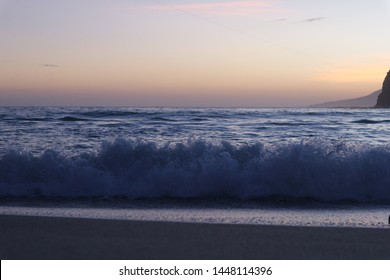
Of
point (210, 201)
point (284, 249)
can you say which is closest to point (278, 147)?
point (210, 201)

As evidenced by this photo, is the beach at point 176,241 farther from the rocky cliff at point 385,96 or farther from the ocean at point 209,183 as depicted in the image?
the rocky cliff at point 385,96

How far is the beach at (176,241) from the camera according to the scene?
4875mm

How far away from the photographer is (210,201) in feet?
29.8

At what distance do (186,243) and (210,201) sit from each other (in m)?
3.79

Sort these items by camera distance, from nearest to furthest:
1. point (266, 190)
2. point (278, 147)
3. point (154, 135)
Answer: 1. point (266, 190)
2. point (278, 147)
3. point (154, 135)

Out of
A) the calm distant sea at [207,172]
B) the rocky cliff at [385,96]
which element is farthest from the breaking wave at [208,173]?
the rocky cliff at [385,96]

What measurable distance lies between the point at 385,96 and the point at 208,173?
92.9 m

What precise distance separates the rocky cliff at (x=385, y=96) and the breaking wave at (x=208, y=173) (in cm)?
8608

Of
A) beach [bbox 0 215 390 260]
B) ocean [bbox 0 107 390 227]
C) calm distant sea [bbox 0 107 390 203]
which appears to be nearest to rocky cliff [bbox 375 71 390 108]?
calm distant sea [bbox 0 107 390 203]

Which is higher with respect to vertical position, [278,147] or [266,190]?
[278,147]

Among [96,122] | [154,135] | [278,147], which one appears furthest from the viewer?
[96,122]

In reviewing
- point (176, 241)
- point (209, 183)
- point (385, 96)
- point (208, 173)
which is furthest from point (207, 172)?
point (385, 96)

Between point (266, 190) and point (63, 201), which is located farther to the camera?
point (266, 190)

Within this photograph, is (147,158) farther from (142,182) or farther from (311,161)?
(311,161)
